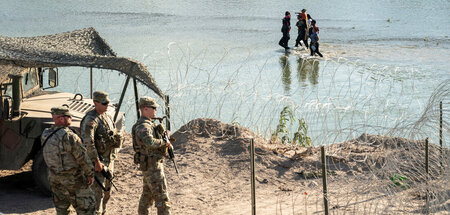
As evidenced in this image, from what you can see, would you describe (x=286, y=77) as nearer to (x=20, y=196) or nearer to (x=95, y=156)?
(x=20, y=196)

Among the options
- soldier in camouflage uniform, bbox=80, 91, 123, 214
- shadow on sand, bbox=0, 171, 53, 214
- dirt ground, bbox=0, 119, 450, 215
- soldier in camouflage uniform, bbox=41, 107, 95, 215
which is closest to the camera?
soldier in camouflage uniform, bbox=41, 107, 95, 215

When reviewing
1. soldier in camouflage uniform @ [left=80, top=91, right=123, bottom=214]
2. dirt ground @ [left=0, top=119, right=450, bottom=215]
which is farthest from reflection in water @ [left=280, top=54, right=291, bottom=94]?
soldier in camouflage uniform @ [left=80, top=91, right=123, bottom=214]

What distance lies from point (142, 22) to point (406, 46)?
11.2 m

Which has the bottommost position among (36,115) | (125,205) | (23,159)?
(125,205)

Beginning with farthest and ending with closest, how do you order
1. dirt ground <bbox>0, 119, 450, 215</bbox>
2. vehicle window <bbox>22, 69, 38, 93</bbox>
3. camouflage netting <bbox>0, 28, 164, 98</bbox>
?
vehicle window <bbox>22, 69, 38, 93</bbox>, camouflage netting <bbox>0, 28, 164, 98</bbox>, dirt ground <bbox>0, 119, 450, 215</bbox>

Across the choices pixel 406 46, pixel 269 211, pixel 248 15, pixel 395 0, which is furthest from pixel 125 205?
pixel 395 0

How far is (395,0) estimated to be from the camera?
132 feet

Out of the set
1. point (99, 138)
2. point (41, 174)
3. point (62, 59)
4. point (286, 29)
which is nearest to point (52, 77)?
point (62, 59)

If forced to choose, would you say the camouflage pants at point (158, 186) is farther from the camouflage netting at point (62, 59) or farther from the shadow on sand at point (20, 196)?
the camouflage netting at point (62, 59)

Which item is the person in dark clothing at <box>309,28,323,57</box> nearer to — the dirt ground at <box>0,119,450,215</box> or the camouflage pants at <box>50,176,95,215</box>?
the dirt ground at <box>0,119,450,215</box>

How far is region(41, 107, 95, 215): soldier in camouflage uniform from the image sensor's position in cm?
588

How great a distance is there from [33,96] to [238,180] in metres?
3.03

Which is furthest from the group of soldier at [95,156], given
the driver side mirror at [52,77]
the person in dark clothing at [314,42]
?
the person in dark clothing at [314,42]

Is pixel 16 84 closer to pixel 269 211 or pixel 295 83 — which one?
pixel 269 211
